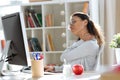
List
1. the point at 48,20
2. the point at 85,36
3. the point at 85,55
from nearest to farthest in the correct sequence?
the point at 85,55 < the point at 85,36 < the point at 48,20

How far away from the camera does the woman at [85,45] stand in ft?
7.39

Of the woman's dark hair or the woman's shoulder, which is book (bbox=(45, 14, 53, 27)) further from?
the woman's shoulder

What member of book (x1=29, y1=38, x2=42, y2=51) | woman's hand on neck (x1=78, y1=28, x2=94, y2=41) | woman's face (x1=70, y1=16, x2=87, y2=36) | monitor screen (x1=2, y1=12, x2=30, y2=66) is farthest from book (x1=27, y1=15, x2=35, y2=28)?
monitor screen (x1=2, y1=12, x2=30, y2=66)

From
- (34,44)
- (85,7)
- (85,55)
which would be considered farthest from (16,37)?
(34,44)

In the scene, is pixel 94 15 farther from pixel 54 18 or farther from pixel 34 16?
pixel 34 16

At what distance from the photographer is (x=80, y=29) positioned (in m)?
2.54

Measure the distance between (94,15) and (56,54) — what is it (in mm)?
954

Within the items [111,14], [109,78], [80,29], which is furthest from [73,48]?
[109,78]

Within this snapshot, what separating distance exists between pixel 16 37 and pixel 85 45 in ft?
2.80

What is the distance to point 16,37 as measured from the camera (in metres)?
1.66

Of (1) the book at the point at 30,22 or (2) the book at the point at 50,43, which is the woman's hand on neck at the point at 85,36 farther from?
(1) the book at the point at 30,22

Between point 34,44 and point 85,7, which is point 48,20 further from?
point 85,7

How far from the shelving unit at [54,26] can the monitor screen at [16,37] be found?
6.70 ft

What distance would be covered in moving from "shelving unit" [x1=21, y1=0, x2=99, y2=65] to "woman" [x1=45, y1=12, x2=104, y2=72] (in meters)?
1.18
